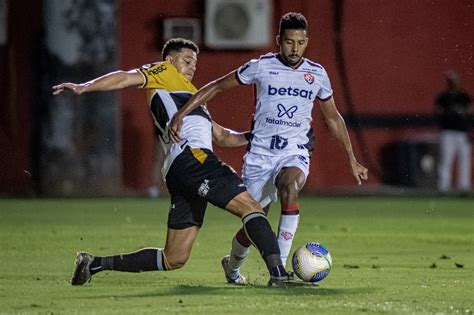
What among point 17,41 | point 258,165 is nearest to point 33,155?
point 17,41

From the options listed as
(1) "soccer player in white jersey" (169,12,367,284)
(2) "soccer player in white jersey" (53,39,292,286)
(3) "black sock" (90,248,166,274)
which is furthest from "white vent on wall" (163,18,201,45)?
(3) "black sock" (90,248,166,274)

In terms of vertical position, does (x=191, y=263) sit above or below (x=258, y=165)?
below

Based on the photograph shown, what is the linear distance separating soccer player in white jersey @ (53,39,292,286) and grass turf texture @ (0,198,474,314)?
213 mm

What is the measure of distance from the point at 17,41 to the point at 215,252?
39.2 ft

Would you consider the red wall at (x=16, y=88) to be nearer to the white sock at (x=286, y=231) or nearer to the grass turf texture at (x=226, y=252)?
the grass turf texture at (x=226, y=252)

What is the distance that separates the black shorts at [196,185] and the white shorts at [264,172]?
613 mm

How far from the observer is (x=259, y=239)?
10.2 meters

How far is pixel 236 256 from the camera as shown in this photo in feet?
36.2

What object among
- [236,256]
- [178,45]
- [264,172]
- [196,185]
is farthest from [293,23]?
[236,256]

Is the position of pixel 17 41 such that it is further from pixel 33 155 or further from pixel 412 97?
pixel 412 97

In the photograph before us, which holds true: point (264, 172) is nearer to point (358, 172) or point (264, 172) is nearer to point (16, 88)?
point (358, 172)

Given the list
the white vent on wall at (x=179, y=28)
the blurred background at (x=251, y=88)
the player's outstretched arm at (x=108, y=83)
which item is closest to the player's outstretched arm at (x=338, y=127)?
the player's outstretched arm at (x=108, y=83)

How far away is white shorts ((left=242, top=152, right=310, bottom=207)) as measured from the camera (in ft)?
36.2

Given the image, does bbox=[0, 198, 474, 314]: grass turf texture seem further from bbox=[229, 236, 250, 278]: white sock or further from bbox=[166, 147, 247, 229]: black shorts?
bbox=[166, 147, 247, 229]: black shorts
